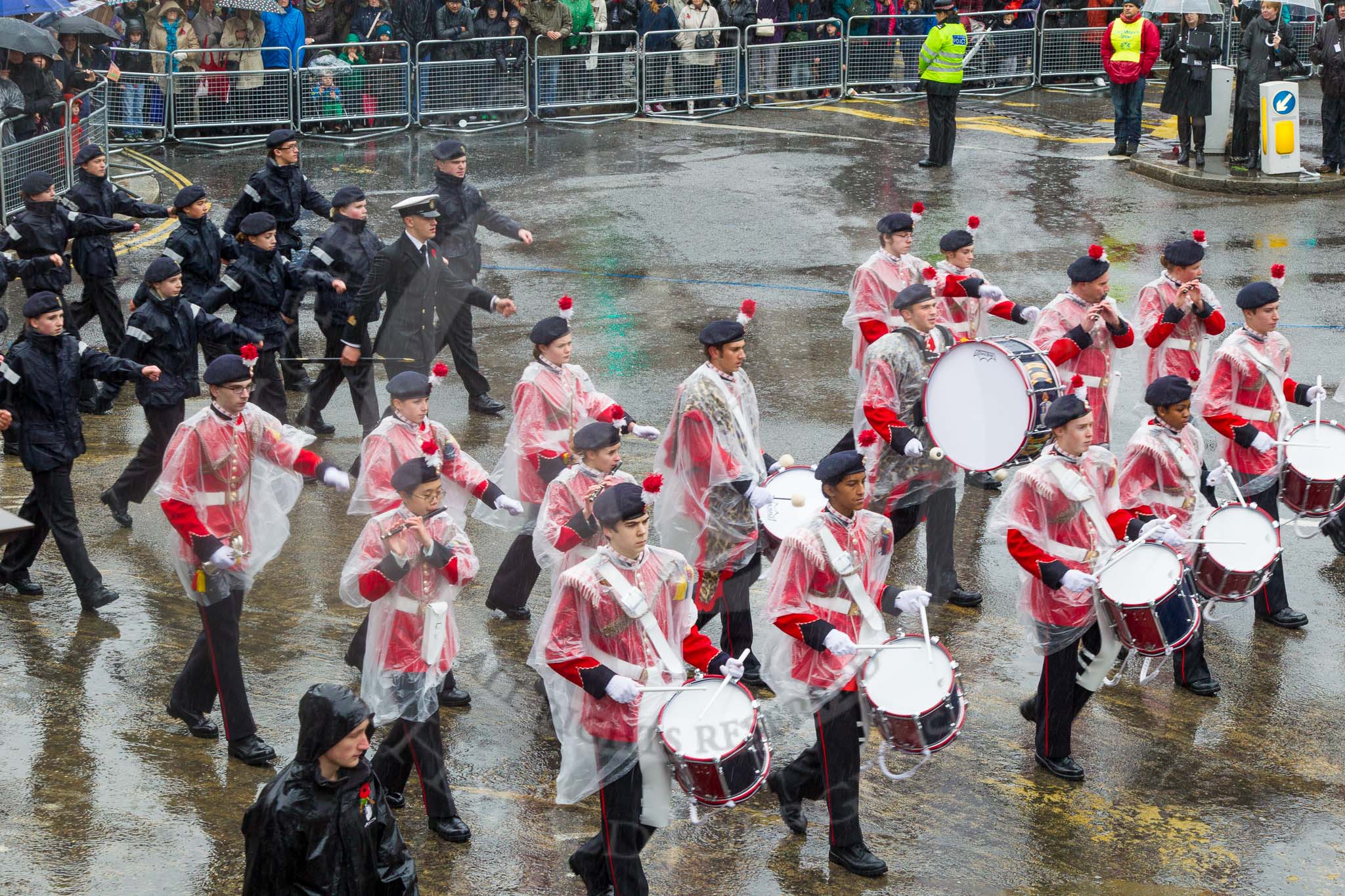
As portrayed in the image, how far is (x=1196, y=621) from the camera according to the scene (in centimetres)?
749

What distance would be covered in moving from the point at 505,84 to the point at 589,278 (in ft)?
24.1

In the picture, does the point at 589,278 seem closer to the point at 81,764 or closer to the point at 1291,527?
the point at 1291,527

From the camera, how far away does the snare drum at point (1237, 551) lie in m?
8.17

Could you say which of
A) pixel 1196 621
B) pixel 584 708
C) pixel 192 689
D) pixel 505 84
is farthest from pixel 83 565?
pixel 505 84

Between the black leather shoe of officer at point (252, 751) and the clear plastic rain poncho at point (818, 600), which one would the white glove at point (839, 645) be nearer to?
the clear plastic rain poncho at point (818, 600)

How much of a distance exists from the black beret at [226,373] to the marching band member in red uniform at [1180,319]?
539 centimetres

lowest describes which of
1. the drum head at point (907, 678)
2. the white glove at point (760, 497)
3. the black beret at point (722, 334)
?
the drum head at point (907, 678)

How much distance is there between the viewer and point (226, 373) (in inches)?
305

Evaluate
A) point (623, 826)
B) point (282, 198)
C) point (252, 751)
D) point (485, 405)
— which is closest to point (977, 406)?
point (623, 826)

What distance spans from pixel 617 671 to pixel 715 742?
0.53m

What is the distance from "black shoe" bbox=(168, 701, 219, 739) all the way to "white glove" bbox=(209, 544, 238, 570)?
85cm

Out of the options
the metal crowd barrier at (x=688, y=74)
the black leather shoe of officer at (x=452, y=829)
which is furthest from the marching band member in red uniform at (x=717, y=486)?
the metal crowd barrier at (x=688, y=74)

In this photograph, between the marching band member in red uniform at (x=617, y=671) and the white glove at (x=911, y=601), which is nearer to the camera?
the marching band member in red uniform at (x=617, y=671)

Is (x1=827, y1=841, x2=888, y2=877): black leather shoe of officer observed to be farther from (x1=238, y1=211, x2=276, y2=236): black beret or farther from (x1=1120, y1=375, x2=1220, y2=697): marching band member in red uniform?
(x1=238, y1=211, x2=276, y2=236): black beret
